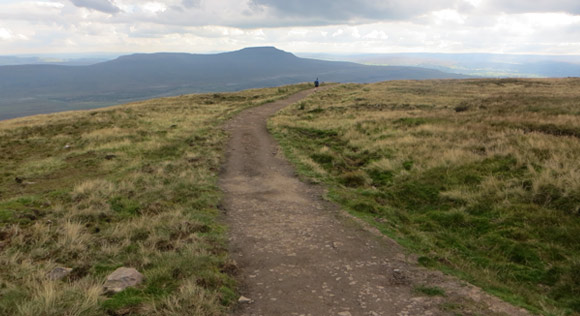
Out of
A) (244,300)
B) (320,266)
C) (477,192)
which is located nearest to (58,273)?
(244,300)

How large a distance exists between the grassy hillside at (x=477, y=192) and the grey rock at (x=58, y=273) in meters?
7.90

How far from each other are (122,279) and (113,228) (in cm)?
350

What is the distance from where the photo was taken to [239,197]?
12.3m

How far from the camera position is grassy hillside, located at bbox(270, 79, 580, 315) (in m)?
7.40

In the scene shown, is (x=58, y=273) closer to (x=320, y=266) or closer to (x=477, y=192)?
(x=320, y=266)

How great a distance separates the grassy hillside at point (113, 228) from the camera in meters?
5.45

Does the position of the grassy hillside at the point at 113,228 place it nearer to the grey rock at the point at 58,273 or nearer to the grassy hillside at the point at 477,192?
the grey rock at the point at 58,273

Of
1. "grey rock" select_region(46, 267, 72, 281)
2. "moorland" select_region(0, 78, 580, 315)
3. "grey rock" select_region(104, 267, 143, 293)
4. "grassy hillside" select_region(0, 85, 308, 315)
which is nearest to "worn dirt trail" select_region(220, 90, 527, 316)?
"moorland" select_region(0, 78, 580, 315)

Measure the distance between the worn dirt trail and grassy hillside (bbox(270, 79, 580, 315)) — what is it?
0.75 metres

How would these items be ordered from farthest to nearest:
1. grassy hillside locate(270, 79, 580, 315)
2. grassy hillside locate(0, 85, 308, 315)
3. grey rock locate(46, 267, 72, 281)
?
grassy hillside locate(270, 79, 580, 315)
grey rock locate(46, 267, 72, 281)
grassy hillside locate(0, 85, 308, 315)

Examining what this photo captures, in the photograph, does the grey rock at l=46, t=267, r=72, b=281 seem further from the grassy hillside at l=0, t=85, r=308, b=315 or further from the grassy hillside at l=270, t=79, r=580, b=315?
the grassy hillside at l=270, t=79, r=580, b=315

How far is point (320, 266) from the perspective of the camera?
7297mm

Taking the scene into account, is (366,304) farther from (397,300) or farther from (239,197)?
(239,197)

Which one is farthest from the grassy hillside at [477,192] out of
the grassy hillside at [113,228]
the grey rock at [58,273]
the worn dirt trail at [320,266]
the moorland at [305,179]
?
the grey rock at [58,273]
